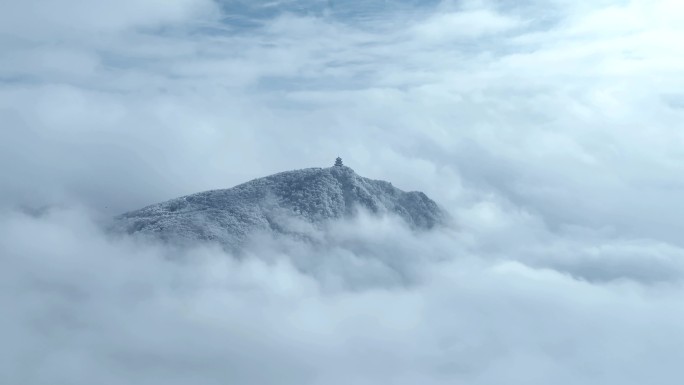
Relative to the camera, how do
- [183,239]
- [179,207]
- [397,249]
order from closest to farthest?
1. [183,239]
2. [179,207]
3. [397,249]

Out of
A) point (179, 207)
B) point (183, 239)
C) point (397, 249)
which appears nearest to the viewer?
point (183, 239)

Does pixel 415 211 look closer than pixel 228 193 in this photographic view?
No

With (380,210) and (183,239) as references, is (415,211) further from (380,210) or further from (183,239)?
(183,239)

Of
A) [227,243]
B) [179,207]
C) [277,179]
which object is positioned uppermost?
[277,179]

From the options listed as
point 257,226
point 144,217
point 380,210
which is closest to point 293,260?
point 257,226

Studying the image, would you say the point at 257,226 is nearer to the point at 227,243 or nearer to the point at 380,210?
the point at 227,243

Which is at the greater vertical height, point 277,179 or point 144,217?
point 277,179
